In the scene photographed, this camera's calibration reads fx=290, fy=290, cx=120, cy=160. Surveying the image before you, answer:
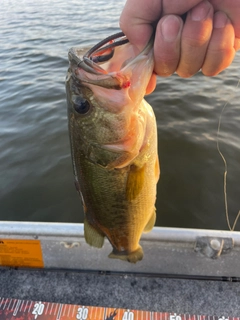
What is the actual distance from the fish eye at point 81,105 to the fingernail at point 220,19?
2.43 ft

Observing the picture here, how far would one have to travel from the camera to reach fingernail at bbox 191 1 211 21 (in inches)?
48.2

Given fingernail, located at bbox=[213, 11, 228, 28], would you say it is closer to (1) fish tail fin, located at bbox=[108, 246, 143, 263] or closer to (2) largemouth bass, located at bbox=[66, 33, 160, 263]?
(2) largemouth bass, located at bbox=[66, 33, 160, 263]

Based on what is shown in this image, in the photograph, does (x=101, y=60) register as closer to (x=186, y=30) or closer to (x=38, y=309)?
(x=186, y=30)

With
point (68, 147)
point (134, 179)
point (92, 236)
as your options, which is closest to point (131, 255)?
point (92, 236)

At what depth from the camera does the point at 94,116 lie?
1617 mm

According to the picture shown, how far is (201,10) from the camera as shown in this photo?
4.02ft

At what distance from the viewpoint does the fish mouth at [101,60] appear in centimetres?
143

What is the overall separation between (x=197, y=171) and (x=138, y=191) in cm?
331

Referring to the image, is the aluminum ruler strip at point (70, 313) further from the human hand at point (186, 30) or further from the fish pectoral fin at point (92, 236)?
the human hand at point (186, 30)

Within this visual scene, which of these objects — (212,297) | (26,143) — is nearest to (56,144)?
(26,143)

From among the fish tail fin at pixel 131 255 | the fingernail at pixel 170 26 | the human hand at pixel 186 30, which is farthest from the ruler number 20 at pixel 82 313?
the fingernail at pixel 170 26

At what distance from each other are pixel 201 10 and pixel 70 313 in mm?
2291

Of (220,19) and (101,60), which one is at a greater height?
(220,19)

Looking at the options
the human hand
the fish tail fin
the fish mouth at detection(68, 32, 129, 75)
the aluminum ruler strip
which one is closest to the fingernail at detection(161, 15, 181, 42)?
the human hand
